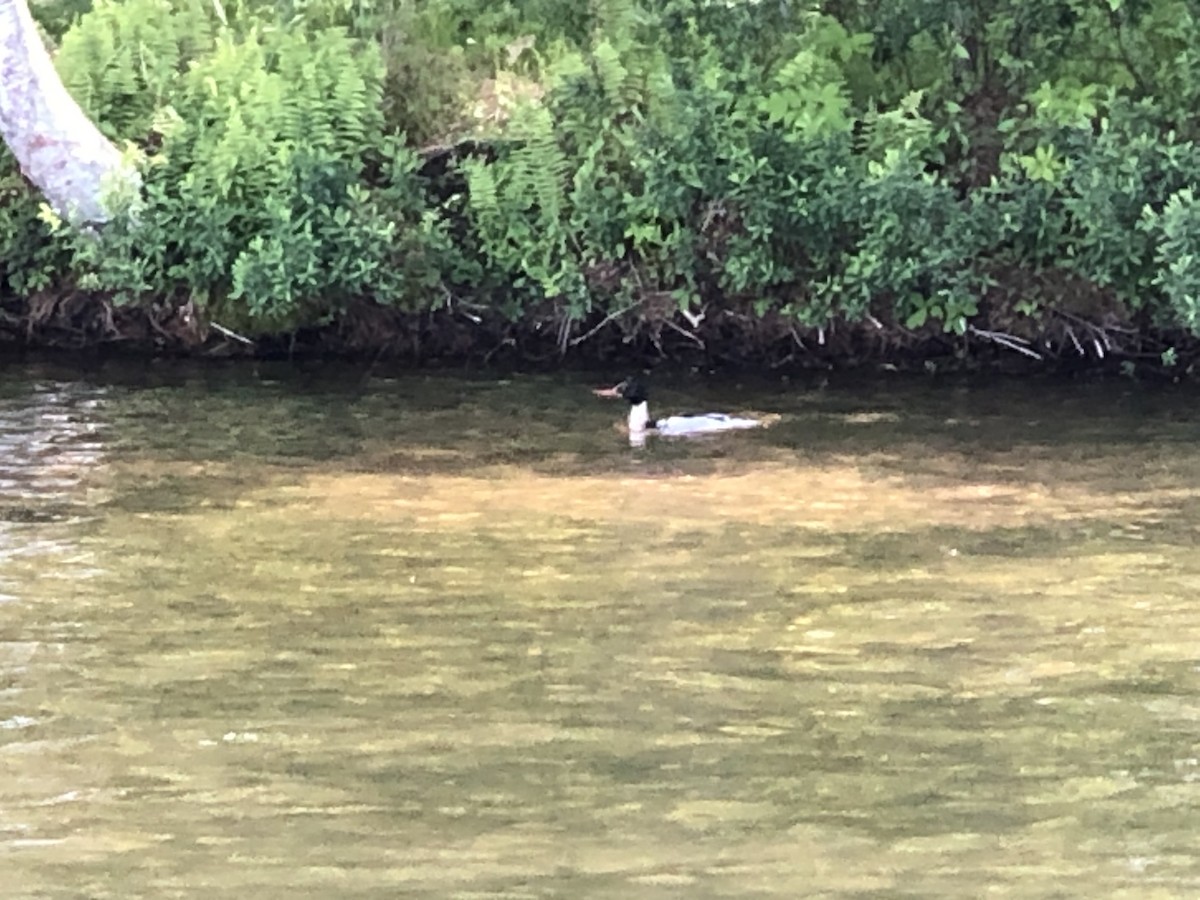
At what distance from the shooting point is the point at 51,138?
17578 millimetres

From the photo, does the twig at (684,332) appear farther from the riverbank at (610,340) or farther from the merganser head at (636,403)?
the merganser head at (636,403)

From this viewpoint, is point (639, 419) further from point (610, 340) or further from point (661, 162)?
point (610, 340)

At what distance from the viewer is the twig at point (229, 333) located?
18641 millimetres

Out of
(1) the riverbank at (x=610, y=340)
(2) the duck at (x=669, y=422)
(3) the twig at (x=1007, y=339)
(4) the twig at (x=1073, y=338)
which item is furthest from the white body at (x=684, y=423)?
(4) the twig at (x=1073, y=338)

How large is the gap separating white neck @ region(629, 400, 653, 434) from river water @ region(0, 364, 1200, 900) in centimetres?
34

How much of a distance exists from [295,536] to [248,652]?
237 centimetres

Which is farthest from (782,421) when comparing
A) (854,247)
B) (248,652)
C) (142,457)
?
(248,652)

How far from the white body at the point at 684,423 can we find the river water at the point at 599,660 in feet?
0.93

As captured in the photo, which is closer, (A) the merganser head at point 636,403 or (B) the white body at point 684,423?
(B) the white body at point 684,423

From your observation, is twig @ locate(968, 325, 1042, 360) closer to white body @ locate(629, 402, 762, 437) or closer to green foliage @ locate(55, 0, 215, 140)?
white body @ locate(629, 402, 762, 437)

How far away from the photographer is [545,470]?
13820 millimetres

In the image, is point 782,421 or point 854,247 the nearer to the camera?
point 782,421

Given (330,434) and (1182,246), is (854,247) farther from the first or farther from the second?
(330,434)

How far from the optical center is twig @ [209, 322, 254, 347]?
18.6 m
